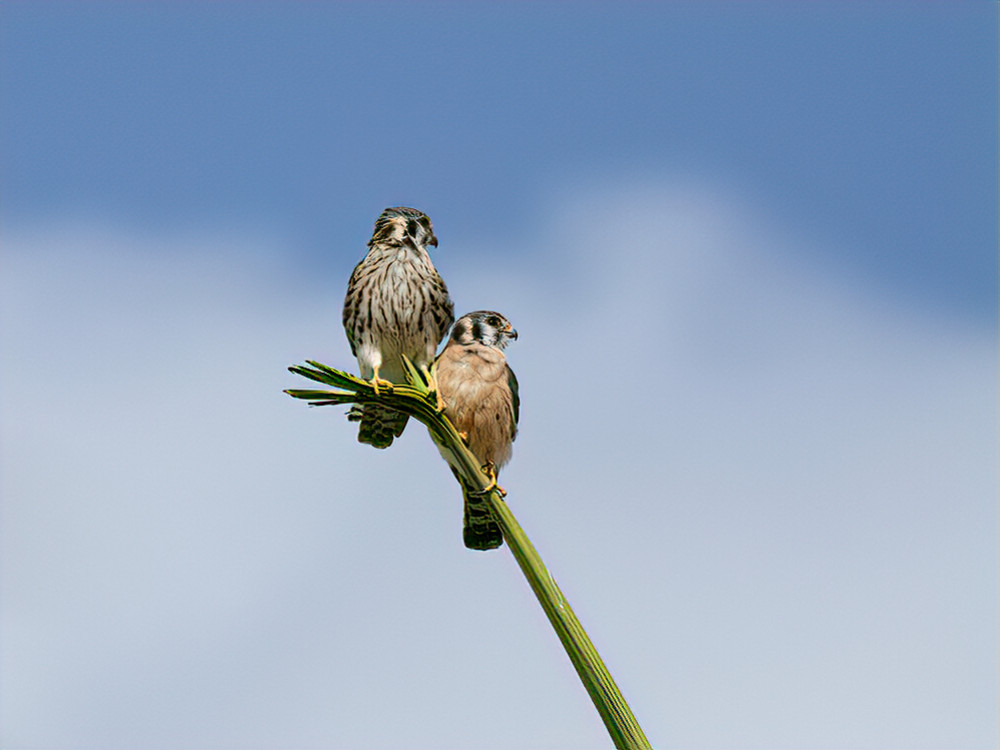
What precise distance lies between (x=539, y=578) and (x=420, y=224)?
2380 mm

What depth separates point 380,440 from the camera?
4809mm

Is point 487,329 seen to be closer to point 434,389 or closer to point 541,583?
point 434,389

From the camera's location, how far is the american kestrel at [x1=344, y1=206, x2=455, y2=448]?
16.0 feet

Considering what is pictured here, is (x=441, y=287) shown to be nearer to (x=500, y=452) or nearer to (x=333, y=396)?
(x=500, y=452)

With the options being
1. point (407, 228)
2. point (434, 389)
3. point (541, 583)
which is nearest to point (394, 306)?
point (407, 228)

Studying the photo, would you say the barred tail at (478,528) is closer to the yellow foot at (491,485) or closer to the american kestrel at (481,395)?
the american kestrel at (481,395)

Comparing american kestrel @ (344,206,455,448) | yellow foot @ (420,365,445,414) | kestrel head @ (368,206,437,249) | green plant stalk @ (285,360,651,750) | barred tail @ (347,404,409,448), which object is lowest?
green plant stalk @ (285,360,651,750)

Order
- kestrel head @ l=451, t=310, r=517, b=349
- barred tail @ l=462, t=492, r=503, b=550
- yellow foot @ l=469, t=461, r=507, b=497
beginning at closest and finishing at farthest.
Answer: yellow foot @ l=469, t=461, r=507, b=497
barred tail @ l=462, t=492, r=503, b=550
kestrel head @ l=451, t=310, r=517, b=349

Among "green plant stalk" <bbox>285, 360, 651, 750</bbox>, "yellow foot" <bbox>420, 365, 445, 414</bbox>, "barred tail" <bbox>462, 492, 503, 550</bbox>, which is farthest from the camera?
"barred tail" <bbox>462, 492, 503, 550</bbox>

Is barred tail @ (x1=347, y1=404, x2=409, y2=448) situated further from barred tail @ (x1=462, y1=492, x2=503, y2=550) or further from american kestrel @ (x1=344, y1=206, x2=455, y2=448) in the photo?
barred tail @ (x1=462, y1=492, x2=503, y2=550)

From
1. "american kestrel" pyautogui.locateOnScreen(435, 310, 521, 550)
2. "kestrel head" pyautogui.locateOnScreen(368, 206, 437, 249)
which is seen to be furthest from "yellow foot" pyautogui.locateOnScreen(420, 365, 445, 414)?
"kestrel head" pyautogui.locateOnScreen(368, 206, 437, 249)

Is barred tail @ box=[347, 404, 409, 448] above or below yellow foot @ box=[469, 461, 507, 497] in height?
above

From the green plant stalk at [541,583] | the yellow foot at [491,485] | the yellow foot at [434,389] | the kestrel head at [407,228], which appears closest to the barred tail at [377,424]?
the yellow foot at [434,389]

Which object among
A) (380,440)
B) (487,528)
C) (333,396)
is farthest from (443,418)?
(380,440)
